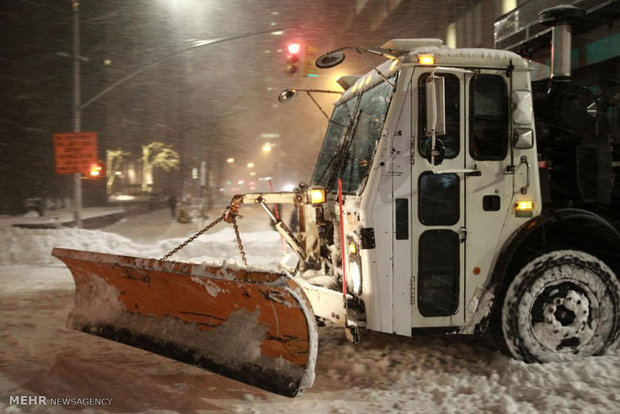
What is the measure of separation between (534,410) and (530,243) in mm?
1434

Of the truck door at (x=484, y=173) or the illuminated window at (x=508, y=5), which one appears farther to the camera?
the illuminated window at (x=508, y=5)

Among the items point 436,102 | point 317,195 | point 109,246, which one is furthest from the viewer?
point 109,246

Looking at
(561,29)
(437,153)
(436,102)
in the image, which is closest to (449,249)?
(437,153)

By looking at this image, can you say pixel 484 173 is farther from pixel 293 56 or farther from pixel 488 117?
pixel 293 56

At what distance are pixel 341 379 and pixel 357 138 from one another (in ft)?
7.47

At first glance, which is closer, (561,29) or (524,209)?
(524,209)

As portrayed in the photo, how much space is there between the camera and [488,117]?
15.2ft

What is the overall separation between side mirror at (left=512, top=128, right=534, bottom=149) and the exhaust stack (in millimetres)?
1405

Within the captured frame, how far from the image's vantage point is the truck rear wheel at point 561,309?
4574 mm

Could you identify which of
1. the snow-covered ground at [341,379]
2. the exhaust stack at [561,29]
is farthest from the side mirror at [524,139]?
the snow-covered ground at [341,379]

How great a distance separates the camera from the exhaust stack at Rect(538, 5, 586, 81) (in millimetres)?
5570

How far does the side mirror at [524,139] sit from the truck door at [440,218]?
451 millimetres

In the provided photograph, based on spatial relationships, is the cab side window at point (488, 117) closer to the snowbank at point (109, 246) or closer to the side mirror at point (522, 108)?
the side mirror at point (522, 108)

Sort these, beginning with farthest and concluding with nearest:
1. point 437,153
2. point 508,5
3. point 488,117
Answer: point 508,5 → point 488,117 → point 437,153
